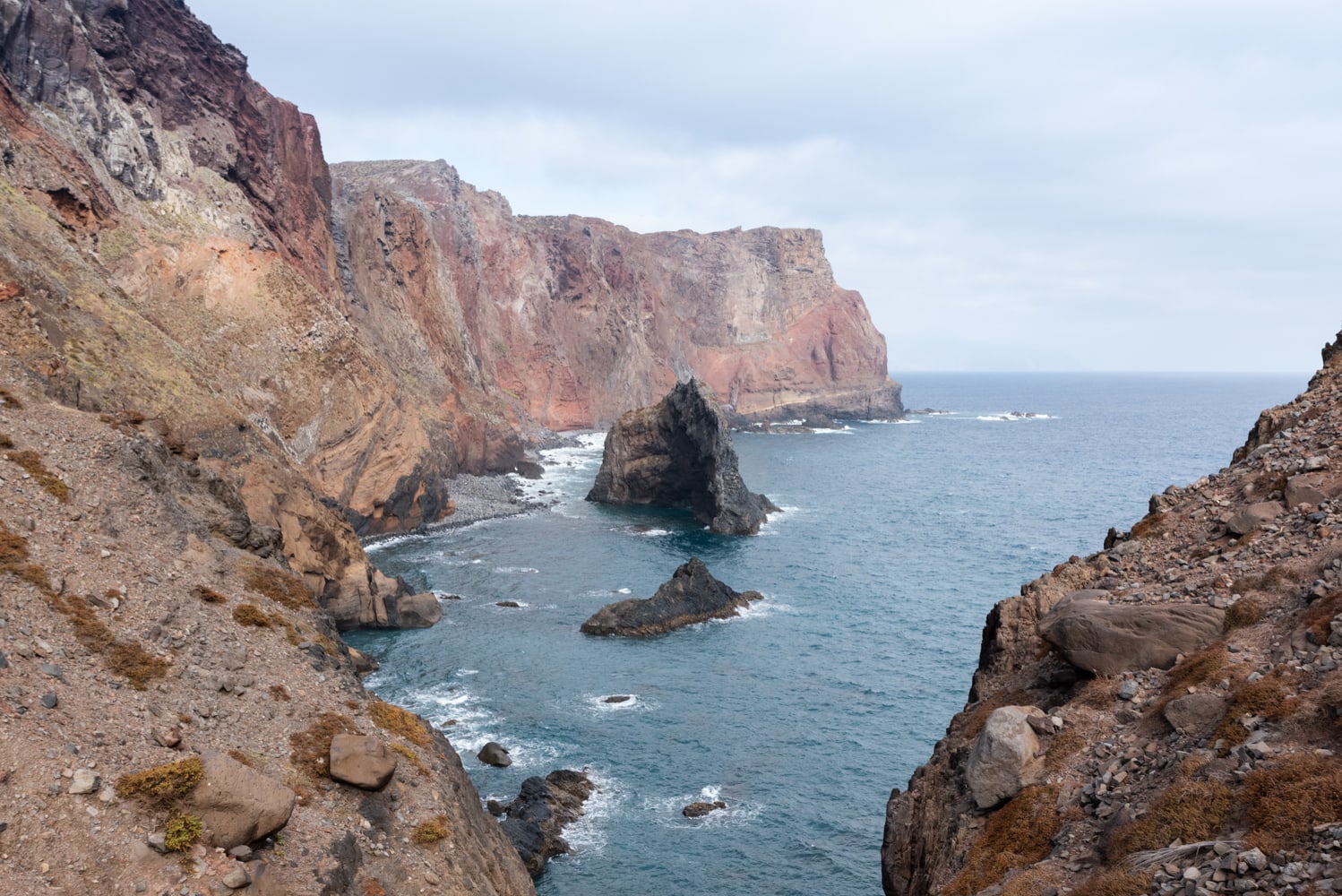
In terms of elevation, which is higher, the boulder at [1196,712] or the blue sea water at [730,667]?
the boulder at [1196,712]

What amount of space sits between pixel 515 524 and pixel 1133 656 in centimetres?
8317

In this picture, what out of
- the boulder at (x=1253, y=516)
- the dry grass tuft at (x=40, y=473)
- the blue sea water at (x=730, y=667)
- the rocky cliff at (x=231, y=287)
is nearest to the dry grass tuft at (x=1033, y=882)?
the boulder at (x=1253, y=516)

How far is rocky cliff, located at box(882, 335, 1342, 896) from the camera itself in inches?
534

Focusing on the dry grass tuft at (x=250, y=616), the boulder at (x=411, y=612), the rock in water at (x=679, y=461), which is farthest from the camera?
the rock in water at (x=679, y=461)

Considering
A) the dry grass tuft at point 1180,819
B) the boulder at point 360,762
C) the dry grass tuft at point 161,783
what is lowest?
the boulder at point 360,762

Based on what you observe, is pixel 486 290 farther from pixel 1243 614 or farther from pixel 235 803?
pixel 1243 614

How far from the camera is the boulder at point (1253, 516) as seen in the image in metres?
21.5

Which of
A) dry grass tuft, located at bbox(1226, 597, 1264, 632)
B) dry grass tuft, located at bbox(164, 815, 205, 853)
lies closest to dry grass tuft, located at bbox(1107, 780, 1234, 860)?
dry grass tuft, located at bbox(1226, 597, 1264, 632)

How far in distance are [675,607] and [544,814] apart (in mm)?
28873

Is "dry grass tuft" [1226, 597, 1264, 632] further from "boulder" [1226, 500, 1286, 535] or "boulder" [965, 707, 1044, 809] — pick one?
"boulder" [965, 707, 1044, 809]

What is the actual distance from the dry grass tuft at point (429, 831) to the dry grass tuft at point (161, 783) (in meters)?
6.05

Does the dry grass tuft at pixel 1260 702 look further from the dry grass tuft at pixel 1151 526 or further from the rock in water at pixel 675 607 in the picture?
the rock in water at pixel 675 607

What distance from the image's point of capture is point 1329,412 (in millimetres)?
23562

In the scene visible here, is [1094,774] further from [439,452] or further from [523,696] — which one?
[439,452]
